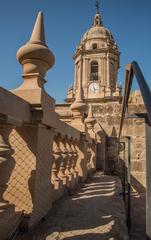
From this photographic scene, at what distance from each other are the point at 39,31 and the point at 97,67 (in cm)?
3028

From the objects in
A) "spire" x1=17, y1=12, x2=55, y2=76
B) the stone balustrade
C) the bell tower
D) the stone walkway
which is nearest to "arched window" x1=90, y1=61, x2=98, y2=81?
the bell tower

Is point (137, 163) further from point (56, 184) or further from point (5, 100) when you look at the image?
point (5, 100)

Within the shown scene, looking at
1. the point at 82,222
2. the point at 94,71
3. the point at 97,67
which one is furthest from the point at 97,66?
the point at 82,222

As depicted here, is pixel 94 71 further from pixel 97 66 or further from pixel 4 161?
pixel 4 161

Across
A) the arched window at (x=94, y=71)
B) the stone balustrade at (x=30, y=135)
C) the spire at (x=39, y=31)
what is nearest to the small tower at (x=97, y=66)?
the arched window at (x=94, y=71)

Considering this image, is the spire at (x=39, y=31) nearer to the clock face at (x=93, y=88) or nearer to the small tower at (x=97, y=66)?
the small tower at (x=97, y=66)

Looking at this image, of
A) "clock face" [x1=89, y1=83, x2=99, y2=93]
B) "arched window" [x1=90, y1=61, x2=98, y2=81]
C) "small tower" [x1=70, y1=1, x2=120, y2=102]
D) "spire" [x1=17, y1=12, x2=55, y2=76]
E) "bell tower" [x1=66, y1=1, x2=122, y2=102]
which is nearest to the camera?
"spire" [x1=17, y1=12, x2=55, y2=76]

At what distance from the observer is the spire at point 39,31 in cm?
273

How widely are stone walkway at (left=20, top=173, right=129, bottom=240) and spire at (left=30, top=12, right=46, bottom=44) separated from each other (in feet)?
7.07

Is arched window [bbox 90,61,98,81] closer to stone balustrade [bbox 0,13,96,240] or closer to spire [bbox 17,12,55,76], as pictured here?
spire [bbox 17,12,55,76]

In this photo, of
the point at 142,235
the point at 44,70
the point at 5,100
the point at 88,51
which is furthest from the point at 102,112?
the point at 88,51

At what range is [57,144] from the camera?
3.69 metres

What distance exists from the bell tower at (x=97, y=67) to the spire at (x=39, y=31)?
26674 mm

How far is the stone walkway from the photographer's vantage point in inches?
85.5
